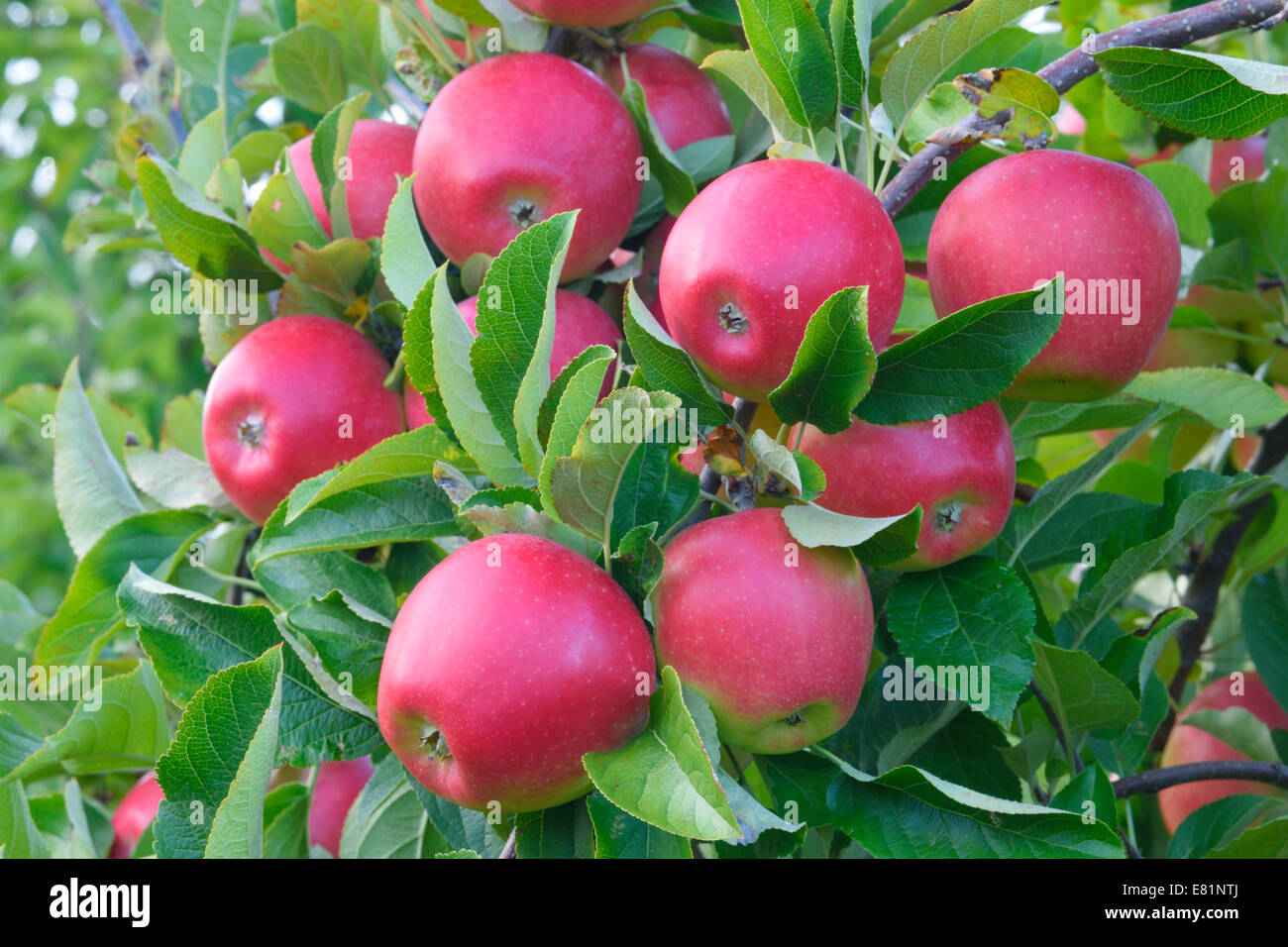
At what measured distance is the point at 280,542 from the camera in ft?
2.77

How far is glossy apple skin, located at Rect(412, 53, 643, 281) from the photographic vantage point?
3.05 ft

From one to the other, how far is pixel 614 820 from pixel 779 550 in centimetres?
20

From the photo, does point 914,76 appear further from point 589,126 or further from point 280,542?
point 280,542

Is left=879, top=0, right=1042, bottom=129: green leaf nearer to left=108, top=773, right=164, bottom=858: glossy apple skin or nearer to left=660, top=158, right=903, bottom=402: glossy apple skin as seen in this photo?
left=660, top=158, right=903, bottom=402: glossy apple skin

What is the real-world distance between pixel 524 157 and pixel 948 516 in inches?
17.3

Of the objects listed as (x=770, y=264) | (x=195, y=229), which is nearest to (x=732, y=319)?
(x=770, y=264)

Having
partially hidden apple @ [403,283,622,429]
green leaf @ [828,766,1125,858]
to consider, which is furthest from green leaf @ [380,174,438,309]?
green leaf @ [828,766,1125,858]

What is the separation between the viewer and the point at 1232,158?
1455mm

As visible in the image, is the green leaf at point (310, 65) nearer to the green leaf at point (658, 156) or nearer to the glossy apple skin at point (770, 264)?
the green leaf at point (658, 156)

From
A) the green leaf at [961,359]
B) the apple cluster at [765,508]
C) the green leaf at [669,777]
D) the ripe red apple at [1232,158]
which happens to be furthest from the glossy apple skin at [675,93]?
the ripe red apple at [1232,158]

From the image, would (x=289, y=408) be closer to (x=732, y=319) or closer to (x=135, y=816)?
(x=732, y=319)

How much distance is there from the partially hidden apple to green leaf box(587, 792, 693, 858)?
1.02 ft

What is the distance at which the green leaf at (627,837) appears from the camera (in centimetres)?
72
